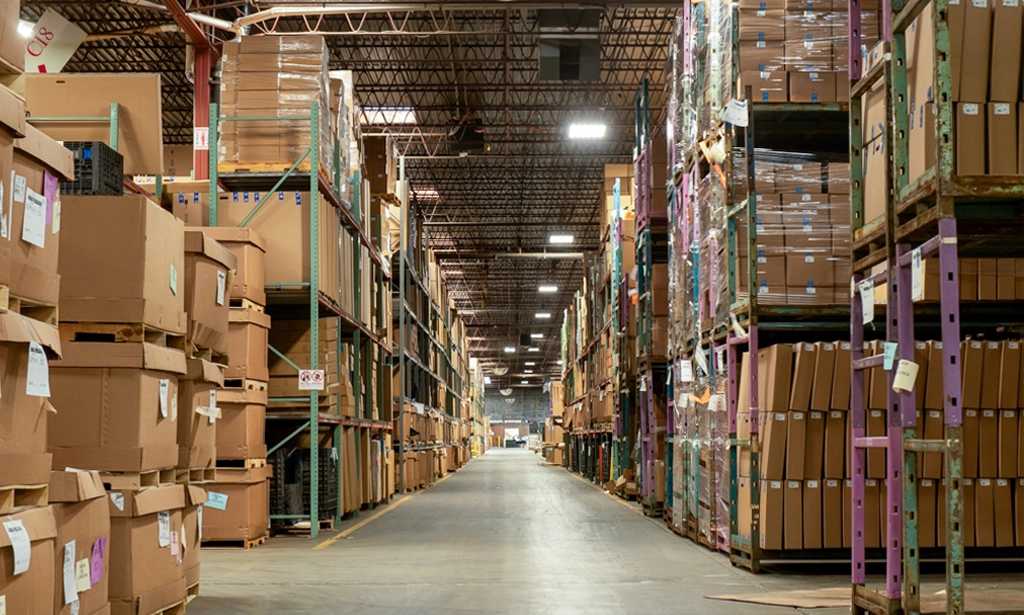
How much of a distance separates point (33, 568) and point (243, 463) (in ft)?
18.3

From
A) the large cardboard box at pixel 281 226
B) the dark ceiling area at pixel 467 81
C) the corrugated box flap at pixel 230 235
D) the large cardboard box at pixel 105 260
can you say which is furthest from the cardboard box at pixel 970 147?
the dark ceiling area at pixel 467 81

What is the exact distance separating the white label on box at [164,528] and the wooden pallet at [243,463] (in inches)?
142

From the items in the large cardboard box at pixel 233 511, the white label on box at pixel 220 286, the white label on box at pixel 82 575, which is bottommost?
the large cardboard box at pixel 233 511

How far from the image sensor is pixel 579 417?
24688 millimetres

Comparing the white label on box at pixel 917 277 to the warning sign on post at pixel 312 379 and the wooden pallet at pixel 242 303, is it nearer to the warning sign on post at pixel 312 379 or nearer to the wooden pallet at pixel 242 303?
the wooden pallet at pixel 242 303

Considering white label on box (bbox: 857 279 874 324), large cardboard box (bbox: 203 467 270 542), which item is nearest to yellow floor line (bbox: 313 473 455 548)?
large cardboard box (bbox: 203 467 270 542)

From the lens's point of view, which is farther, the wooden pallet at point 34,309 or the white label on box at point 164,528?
the white label on box at point 164,528

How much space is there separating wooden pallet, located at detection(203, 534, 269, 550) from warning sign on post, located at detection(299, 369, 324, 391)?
1.46 metres

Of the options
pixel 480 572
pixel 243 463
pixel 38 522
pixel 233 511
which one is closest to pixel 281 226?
pixel 243 463

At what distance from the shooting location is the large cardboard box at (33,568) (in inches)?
131

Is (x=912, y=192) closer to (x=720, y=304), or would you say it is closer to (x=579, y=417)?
(x=720, y=304)

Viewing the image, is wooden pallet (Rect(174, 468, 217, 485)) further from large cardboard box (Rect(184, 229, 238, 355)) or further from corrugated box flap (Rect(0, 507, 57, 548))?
corrugated box flap (Rect(0, 507, 57, 548))

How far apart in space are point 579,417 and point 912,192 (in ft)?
67.7

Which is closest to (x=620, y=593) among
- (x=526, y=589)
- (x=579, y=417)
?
(x=526, y=589)
